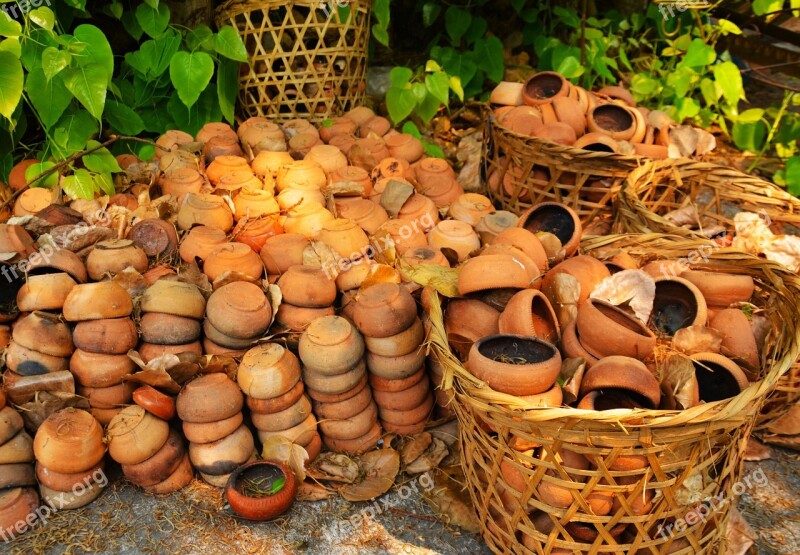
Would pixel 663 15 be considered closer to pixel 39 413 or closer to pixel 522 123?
pixel 522 123

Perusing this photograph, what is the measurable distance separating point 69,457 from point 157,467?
0.25 metres

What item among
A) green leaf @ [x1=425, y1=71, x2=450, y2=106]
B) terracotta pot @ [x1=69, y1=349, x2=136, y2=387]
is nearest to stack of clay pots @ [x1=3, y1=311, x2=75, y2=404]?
terracotta pot @ [x1=69, y1=349, x2=136, y2=387]

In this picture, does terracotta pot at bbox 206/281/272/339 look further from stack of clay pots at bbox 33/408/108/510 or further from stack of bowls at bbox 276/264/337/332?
stack of clay pots at bbox 33/408/108/510

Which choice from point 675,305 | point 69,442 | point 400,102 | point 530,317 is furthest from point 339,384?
point 400,102

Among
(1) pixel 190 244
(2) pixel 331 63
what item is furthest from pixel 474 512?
(2) pixel 331 63

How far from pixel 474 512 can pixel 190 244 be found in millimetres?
1329

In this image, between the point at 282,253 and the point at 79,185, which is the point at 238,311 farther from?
the point at 79,185

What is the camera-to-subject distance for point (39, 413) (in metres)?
1.98

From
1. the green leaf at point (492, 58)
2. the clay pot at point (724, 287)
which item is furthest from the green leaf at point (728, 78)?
the clay pot at point (724, 287)

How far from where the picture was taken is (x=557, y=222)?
2338 millimetres

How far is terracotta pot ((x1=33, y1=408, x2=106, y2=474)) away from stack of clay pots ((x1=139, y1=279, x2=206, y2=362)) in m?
0.26

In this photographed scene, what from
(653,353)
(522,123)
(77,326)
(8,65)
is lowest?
(77,326)

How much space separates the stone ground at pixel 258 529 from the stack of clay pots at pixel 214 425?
3.7 inches

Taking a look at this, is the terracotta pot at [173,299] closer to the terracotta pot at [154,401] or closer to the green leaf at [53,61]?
the terracotta pot at [154,401]
